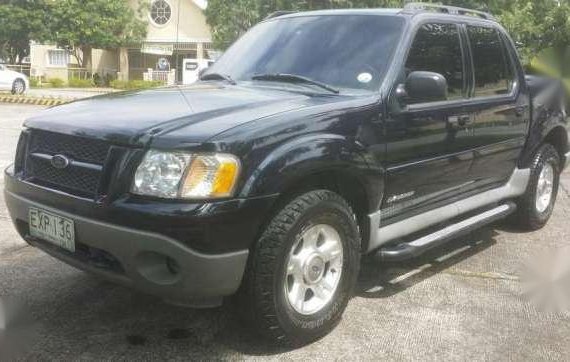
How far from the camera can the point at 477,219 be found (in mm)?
4445

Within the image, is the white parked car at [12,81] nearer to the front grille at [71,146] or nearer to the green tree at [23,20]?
the green tree at [23,20]

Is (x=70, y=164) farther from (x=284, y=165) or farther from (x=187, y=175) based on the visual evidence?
(x=284, y=165)

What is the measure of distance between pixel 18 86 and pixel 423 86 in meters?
22.3

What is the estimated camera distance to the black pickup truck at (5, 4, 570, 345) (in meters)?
2.70

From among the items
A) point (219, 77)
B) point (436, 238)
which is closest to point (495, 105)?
point (436, 238)

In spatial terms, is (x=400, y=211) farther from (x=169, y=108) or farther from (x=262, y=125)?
(x=169, y=108)

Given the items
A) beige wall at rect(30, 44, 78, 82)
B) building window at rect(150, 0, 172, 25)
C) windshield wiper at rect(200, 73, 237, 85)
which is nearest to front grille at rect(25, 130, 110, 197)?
windshield wiper at rect(200, 73, 237, 85)

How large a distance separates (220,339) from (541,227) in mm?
3730

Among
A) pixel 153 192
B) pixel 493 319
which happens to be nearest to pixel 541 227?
pixel 493 319

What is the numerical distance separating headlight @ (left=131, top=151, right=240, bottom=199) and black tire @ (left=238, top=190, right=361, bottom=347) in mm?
355

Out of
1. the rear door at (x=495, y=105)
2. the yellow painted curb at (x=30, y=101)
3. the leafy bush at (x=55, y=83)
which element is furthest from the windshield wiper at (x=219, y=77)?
the leafy bush at (x=55, y=83)

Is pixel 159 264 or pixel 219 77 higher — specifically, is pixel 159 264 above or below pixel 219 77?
below

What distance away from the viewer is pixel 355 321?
3549mm

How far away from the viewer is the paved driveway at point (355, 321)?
3.13 m
